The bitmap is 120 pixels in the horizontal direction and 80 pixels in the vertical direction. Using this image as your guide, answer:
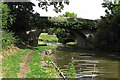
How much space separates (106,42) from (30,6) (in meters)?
22.8

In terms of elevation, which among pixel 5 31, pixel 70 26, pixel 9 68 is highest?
pixel 70 26

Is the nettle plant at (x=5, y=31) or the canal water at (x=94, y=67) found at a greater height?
the nettle plant at (x=5, y=31)

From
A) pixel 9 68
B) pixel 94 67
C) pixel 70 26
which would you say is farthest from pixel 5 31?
pixel 70 26

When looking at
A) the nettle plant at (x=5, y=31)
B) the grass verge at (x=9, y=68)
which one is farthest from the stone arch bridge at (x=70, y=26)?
the grass verge at (x=9, y=68)

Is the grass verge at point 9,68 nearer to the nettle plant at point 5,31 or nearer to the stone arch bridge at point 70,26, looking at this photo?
the nettle plant at point 5,31

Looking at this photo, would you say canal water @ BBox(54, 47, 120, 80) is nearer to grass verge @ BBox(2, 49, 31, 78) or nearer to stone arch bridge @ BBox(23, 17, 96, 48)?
grass verge @ BBox(2, 49, 31, 78)

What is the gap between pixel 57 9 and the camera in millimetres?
23281

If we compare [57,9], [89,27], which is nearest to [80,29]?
[89,27]

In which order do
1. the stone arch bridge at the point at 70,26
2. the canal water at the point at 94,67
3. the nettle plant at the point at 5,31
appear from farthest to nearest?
the stone arch bridge at the point at 70,26 < the nettle plant at the point at 5,31 < the canal water at the point at 94,67

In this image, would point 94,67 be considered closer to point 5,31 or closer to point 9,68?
point 9,68

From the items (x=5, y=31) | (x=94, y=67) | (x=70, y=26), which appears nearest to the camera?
(x=94, y=67)

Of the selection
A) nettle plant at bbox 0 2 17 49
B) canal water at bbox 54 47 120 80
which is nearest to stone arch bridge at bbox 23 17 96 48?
nettle plant at bbox 0 2 17 49

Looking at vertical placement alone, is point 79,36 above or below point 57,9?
below

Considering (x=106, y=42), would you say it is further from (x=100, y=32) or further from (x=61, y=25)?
(x=61, y=25)
